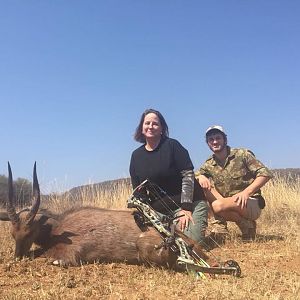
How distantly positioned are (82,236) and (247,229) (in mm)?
2875

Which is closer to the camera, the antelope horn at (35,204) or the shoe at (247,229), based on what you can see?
the antelope horn at (35,204)

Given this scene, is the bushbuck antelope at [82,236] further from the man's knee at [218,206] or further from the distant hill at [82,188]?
the distant hill at [82,188]

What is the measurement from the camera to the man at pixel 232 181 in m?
7.54

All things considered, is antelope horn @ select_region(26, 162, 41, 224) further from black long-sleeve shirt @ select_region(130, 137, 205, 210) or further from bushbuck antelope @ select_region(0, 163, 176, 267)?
black long-sleeve shirt @ select_region(130, 137, 205, 210)

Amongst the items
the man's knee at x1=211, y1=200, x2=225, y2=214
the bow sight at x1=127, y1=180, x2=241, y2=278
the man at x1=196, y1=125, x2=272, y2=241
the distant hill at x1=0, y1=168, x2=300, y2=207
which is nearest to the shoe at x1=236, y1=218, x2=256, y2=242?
the man at x1=196, y1=125, x2=272, y2=241

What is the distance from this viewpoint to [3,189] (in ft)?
64.2

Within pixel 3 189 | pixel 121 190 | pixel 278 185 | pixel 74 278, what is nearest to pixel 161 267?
pixel 74 278

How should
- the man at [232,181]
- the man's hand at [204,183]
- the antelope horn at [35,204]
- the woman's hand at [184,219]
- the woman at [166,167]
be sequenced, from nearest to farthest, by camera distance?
the woman's hand at [184,219]
the antelope horn at [35,204]
the woman at [166,167]
the man at [232,181]
the man's hand at [204,183]

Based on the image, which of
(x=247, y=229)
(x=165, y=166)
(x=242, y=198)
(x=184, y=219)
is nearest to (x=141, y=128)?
(x=165, y=166)

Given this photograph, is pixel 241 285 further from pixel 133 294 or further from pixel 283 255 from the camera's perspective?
pixel 283 255

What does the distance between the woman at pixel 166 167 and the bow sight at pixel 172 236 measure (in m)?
0.14

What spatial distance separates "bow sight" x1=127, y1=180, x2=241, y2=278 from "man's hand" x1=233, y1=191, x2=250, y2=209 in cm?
140

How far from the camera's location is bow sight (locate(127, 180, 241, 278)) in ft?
16.5

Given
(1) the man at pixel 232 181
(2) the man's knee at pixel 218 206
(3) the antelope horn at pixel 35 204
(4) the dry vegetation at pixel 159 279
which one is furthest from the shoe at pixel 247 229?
(3) the antelope horn at pixel 35 204
